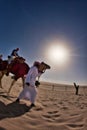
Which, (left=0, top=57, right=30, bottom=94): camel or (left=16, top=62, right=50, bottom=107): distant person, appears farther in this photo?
(left=0, top=57, right=30, bottom=94): camel

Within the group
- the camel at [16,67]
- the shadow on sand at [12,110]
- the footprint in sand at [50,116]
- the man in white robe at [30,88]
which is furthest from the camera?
the camel at [16,67]

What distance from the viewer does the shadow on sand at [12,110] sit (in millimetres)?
7238

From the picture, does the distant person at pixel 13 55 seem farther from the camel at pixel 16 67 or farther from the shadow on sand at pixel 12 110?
the shadow on sand at pixel 12 110

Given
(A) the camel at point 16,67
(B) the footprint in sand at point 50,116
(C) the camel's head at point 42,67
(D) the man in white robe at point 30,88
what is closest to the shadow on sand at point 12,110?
(D) the man in white robe at point 30,88

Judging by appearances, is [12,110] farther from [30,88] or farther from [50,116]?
[30,88]

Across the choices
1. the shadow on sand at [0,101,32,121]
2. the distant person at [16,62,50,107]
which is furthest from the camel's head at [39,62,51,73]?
the shadow on sand at [0,101,32,121]

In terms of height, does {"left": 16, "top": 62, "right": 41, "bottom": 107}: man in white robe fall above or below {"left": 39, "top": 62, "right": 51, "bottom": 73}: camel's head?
below

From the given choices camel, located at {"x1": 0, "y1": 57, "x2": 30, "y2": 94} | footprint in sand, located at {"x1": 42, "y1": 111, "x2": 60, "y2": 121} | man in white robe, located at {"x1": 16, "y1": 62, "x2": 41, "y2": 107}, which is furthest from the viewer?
camel, located at {"x1": 0, "y1": 57, "x2": 30, "y2": 94}

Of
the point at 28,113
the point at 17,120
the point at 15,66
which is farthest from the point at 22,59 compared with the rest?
the point at 17,120

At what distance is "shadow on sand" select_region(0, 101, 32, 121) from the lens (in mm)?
7238

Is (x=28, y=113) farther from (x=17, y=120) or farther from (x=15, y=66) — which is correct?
(x=15, y=66)

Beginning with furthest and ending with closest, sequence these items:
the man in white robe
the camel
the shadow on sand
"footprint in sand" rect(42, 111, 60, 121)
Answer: the camel
the man in white robe
"footprint in sand" rect(42, 111, 60, 121)
the shadow on sand

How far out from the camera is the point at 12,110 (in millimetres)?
7992

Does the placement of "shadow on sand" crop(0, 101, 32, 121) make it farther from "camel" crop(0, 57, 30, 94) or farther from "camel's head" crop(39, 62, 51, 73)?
"camel" crop(0, 57, 30, 94)
